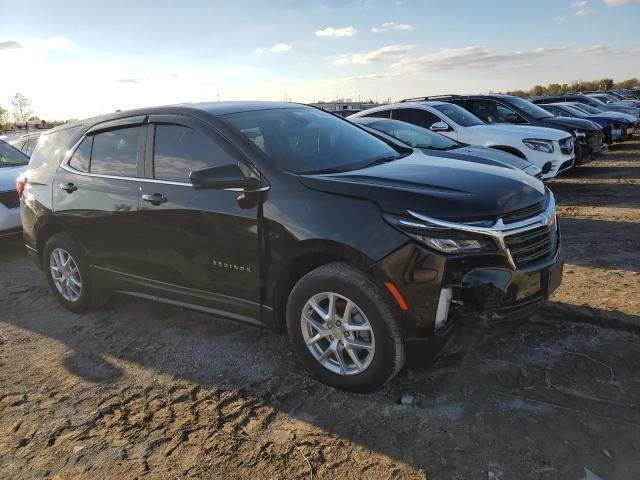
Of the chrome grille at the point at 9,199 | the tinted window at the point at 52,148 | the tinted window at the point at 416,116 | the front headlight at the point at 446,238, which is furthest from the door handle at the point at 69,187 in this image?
the tinted window at the point at 416,116

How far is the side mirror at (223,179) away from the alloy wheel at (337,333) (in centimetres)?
83

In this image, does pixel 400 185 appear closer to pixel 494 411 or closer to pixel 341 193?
pixel 341 193

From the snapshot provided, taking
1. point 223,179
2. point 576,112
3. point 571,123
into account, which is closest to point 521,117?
point 571,123

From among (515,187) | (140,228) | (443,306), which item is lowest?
(443,306)

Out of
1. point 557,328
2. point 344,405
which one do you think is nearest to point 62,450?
point 344,405

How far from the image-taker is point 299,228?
322cm

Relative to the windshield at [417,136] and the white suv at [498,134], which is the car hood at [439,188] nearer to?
the windshield at [417,136]

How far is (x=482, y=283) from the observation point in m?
2.89

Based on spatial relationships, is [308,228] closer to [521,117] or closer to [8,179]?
→ [8,179]

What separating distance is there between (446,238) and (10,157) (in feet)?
25.8

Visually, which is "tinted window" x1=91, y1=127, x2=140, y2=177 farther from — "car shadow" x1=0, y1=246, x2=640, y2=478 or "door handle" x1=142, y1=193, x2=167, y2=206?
"car shadow" x1=0, y1=246, x2=640, y2=478

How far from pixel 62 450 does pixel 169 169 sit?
199 cm

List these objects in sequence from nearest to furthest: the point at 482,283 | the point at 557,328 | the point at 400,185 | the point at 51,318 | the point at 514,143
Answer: the point at 482,283 < the point at 400,185 < the point at 557,328 < the point at 51,318 < the point at 514,143

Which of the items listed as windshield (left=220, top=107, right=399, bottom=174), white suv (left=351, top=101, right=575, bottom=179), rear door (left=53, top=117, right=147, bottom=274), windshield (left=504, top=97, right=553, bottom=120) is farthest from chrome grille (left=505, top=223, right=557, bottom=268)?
windshield (left=504, top=97, right=553, bottom=120)
